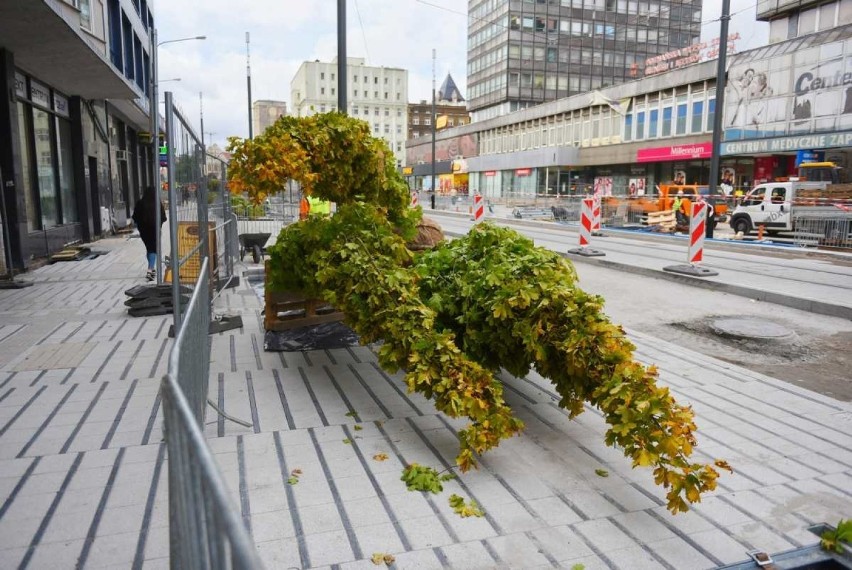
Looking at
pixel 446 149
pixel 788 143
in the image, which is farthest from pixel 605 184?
pixel 446 149

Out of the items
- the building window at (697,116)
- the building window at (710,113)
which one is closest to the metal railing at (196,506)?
the building window at (710,113)

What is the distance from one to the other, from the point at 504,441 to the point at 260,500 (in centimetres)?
172

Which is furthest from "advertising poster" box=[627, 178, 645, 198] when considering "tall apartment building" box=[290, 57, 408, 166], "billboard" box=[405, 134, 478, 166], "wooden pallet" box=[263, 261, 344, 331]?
"tall apartment building" box=[290, 57, 408, 166]

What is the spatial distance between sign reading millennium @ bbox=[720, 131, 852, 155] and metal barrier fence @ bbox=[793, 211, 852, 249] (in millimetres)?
17639

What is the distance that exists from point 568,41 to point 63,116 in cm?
7337

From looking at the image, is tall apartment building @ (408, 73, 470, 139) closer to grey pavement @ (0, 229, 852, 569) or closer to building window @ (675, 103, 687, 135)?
building window @ (675, 103, 687, 135)

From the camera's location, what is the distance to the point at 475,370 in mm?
3977

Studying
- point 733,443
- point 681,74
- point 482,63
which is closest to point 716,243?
point 733,443

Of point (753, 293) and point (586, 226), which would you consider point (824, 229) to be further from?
point (753, 293)

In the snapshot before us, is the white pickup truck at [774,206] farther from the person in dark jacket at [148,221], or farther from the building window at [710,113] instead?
the building window at [710,113]

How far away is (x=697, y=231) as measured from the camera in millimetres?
12766

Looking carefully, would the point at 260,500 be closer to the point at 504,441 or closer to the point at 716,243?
the point at 504,441

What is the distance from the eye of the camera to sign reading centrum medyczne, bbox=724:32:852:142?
111 feet

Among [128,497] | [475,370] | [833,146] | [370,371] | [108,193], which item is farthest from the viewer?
[833,146]
